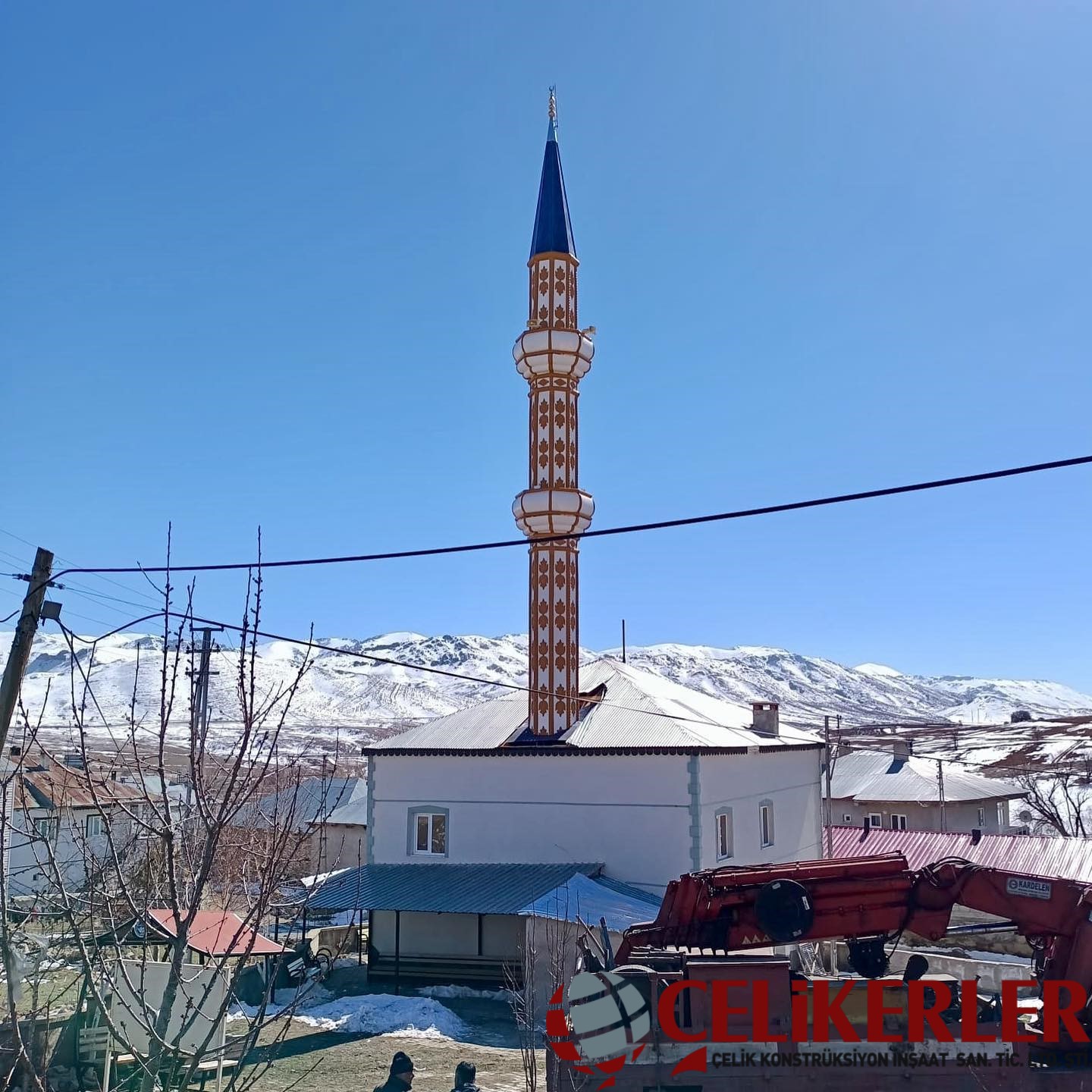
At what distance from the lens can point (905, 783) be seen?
47094 mm

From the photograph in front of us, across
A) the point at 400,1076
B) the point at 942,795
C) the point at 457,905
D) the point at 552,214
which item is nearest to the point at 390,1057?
the point at 457,905

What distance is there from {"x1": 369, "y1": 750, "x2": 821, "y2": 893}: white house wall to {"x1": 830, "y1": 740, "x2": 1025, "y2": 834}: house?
21479 mm

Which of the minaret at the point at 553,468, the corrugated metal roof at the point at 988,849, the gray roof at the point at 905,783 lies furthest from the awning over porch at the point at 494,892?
the gray roof at the point at 905,783

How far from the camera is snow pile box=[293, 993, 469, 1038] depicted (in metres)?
19.7

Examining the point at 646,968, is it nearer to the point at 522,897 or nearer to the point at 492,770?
the point at 522,897

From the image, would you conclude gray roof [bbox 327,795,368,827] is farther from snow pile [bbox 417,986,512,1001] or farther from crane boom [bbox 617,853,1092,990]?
crane boom [bbox 617,853,1092,990]

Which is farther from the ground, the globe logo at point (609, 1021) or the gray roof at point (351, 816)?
the gray roof at point (351, 816)

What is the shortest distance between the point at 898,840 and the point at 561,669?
15441 mm

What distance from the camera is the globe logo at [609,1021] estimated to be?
11.4 m

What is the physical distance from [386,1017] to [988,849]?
19.8m

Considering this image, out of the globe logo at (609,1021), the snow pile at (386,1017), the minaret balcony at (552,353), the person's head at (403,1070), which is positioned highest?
the minaret balcony at (552,353)

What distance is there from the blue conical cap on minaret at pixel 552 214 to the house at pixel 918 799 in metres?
29.2

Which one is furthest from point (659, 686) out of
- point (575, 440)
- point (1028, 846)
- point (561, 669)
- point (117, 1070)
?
point (117, 1070)

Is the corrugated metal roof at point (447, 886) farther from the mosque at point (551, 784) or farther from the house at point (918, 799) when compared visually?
the house at point (918, 799)
